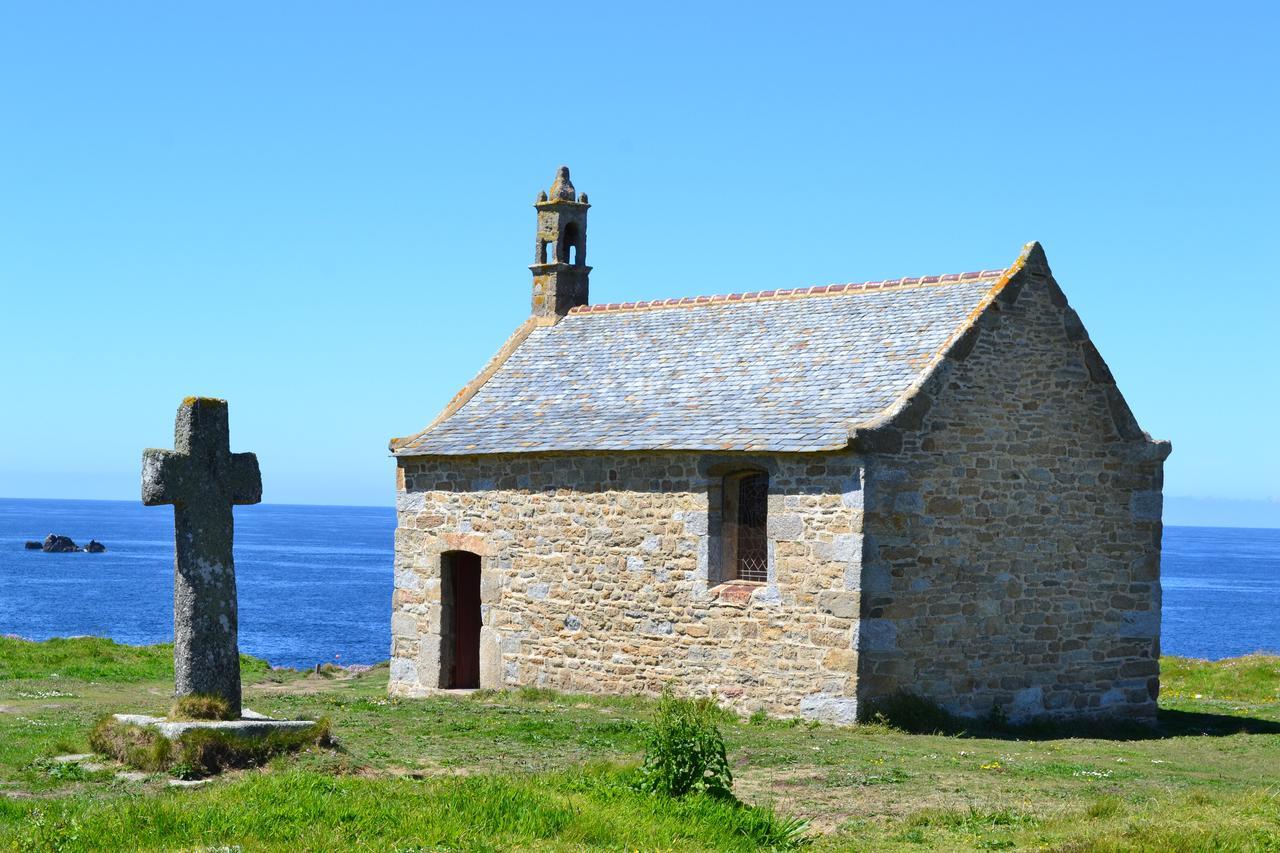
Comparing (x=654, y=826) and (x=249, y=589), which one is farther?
(x=249, y=589)

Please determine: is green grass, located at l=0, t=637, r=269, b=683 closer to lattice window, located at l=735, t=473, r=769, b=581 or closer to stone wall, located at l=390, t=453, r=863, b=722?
stone wall, located at l=390, t=453, r=863, b=722

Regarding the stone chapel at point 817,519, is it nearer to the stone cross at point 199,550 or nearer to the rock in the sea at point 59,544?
the stone cross at point 199,550

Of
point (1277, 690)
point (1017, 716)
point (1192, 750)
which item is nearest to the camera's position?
point (1192, 750)

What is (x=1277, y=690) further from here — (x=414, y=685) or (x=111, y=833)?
(x=111, y=833)

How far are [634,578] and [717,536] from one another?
1448mm

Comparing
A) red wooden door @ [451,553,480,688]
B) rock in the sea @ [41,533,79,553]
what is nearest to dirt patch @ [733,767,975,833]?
red wooden door @ [451,553,480,688]

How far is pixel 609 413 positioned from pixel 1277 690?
1256 centimetres

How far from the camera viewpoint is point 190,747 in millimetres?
12297

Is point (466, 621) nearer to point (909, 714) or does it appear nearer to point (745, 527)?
point (745, 527)

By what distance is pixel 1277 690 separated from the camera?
2489cm

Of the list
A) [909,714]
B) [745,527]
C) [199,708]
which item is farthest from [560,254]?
[199,708]

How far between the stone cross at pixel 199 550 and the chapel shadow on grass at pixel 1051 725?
8.15 meters

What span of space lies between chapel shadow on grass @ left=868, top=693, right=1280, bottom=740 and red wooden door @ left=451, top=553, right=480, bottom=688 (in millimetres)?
7407

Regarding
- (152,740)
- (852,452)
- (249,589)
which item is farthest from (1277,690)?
(249,589)
